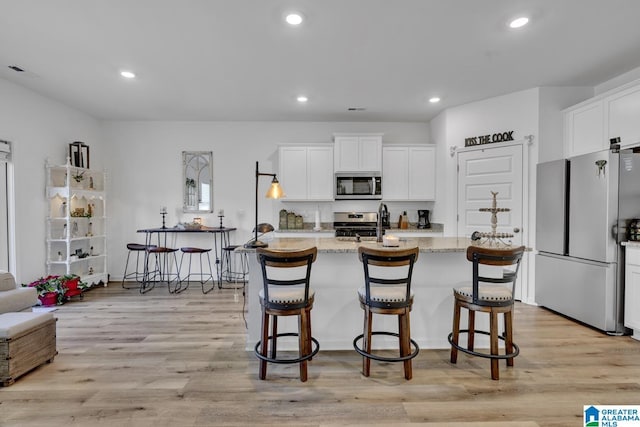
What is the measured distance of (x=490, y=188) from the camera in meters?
4.56

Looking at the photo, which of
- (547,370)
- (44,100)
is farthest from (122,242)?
(547,370)

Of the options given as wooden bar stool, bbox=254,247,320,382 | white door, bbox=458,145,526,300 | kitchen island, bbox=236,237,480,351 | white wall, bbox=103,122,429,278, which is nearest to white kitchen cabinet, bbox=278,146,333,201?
white wall, bbox=103,122,429,278

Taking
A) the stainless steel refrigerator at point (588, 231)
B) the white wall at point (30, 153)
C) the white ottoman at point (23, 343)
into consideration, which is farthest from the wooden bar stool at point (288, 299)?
the white wall at point (30, 153)

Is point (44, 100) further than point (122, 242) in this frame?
No

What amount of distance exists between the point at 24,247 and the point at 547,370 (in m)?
5.83

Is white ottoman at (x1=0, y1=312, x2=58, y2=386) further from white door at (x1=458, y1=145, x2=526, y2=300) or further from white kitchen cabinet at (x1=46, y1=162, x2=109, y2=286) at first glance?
white door at (x1=458, y1=145, x2=526, y2=300)

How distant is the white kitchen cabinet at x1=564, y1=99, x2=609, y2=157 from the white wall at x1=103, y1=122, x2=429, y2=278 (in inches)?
112

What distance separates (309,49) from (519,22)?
1.80 metres

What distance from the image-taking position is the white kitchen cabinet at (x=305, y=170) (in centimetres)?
527

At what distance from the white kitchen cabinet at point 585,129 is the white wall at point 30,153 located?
6.91 metres

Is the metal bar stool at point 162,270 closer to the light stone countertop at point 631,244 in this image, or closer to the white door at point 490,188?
the white door at point 490,188

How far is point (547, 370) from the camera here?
8.13 ft

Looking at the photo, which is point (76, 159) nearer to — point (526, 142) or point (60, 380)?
point (60, 380)

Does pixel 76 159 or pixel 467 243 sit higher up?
pixel 76 159
